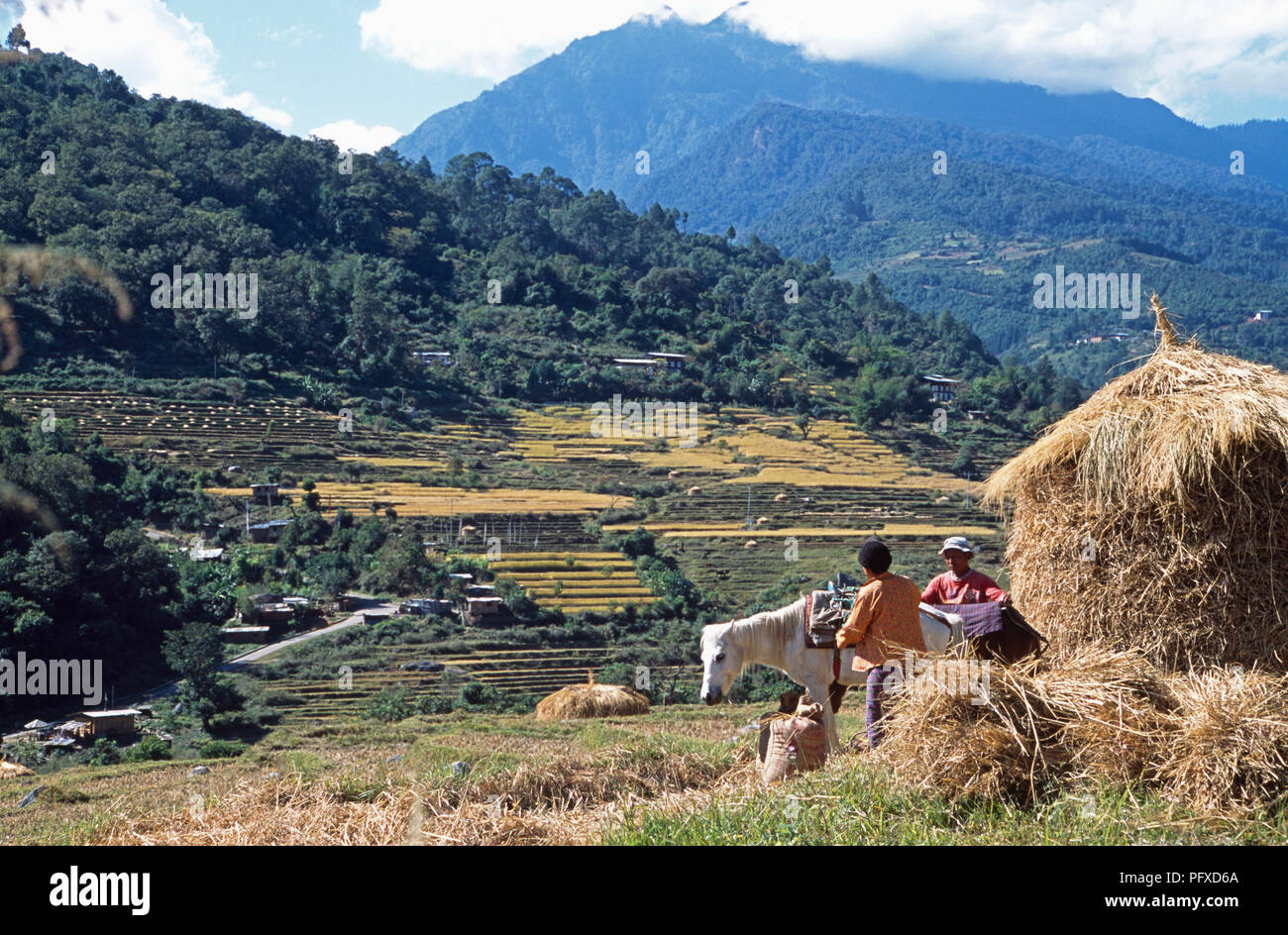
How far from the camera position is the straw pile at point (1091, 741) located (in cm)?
445

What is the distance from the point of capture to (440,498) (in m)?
37.9

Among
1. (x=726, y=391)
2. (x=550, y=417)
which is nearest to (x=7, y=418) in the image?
(x=550, y=417)

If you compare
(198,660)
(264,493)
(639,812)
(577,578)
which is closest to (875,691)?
(639,812)

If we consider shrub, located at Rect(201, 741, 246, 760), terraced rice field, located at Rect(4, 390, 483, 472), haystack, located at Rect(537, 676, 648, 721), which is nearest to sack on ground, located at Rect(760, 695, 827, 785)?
haystack, located at Rect(537, 676, 648, 721)

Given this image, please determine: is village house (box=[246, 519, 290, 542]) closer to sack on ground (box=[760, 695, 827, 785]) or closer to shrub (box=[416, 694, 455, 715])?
shrub (box=[416, 694, 455, 715])

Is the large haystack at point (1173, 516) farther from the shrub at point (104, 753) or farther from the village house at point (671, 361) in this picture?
the village house at point (671, 361)

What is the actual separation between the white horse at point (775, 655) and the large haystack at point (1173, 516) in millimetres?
1334

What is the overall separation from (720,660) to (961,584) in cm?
147

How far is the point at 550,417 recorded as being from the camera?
50719 mm

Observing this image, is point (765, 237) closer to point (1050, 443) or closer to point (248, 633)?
point (248, 633)

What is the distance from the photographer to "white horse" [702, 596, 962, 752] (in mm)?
6512

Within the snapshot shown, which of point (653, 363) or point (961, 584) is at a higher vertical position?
point (653, 363)

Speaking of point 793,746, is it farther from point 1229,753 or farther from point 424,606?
point 424,606
